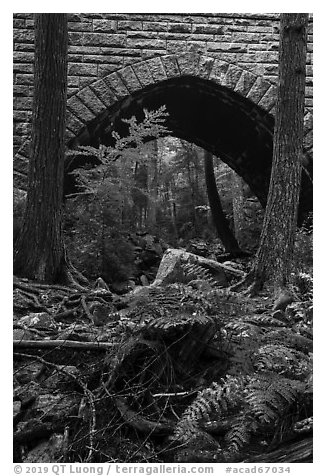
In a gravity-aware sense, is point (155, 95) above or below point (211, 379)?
above

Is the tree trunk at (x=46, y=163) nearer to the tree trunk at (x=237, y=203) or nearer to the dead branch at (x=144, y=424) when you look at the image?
the dead branch at (x=144, y=424)

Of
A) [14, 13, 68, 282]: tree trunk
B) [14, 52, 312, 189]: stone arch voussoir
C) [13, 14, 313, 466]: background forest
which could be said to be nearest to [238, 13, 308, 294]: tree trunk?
[13, 14, 313, 466]: background forest

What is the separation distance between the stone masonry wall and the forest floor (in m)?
4.23

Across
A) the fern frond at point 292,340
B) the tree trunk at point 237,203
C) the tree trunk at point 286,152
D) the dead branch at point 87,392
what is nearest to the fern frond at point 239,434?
the fern frond at point 292,340

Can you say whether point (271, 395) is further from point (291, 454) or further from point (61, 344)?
point (61, 344)

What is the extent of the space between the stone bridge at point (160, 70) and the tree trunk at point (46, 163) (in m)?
1.71

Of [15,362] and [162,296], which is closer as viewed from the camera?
[15,362]

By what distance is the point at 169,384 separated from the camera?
2.74 m

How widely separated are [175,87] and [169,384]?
5.21 metres

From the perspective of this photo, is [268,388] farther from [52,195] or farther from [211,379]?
[52,195]

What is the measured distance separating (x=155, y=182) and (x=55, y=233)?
8.29 feet

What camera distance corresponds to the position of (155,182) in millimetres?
6770

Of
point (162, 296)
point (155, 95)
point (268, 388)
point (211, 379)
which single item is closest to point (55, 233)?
point (162, 296)

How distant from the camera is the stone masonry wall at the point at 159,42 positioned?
21.5 feet
